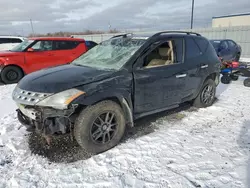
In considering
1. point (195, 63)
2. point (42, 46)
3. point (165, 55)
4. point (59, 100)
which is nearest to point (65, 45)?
point (42, 46)

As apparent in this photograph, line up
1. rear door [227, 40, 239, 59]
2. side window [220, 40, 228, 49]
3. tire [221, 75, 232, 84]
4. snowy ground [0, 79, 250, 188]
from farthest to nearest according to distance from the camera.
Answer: rear door [227, 40, 239, 59] < side window [220, 40, 228, 49] < tire [221, 75, 232, 84] < snowy ground [0, 79, 250, 188]

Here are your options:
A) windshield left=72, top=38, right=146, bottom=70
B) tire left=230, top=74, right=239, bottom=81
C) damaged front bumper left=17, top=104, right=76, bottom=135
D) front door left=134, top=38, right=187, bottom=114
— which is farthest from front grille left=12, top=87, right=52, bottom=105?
tire left=230, top=74, right=239, bottom=81

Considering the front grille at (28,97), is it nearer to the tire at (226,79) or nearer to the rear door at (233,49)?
the tire at (226,79)

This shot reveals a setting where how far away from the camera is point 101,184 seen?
2549mm

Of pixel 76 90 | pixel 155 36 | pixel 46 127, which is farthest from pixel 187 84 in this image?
pixel 46 127

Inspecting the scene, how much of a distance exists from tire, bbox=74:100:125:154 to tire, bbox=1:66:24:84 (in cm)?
625

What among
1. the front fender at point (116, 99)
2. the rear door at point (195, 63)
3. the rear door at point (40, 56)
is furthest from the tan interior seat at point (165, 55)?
the rear door at point (40, 56)

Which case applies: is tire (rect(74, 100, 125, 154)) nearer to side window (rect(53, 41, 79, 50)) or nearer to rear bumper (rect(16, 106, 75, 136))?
rear bumper (rect(16, 106, 75, 136))

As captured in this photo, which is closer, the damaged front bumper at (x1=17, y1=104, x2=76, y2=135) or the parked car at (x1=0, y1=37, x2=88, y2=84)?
the damaged front bumper at (x1=17, y1=104, x2=76, y2=135)

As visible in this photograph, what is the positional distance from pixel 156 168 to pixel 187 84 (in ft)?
7.26

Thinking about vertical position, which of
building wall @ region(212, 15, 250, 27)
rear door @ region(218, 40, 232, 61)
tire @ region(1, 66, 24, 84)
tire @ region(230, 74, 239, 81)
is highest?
building wall @ region(212, 15, 250, 27)

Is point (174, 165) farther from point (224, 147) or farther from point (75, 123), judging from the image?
point (75, 123)

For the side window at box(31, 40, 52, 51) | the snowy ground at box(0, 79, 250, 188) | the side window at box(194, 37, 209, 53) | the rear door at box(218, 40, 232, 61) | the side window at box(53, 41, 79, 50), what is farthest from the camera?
the rear door at box(218, 40, 232, 61)

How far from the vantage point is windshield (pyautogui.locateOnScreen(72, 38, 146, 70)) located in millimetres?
3592
